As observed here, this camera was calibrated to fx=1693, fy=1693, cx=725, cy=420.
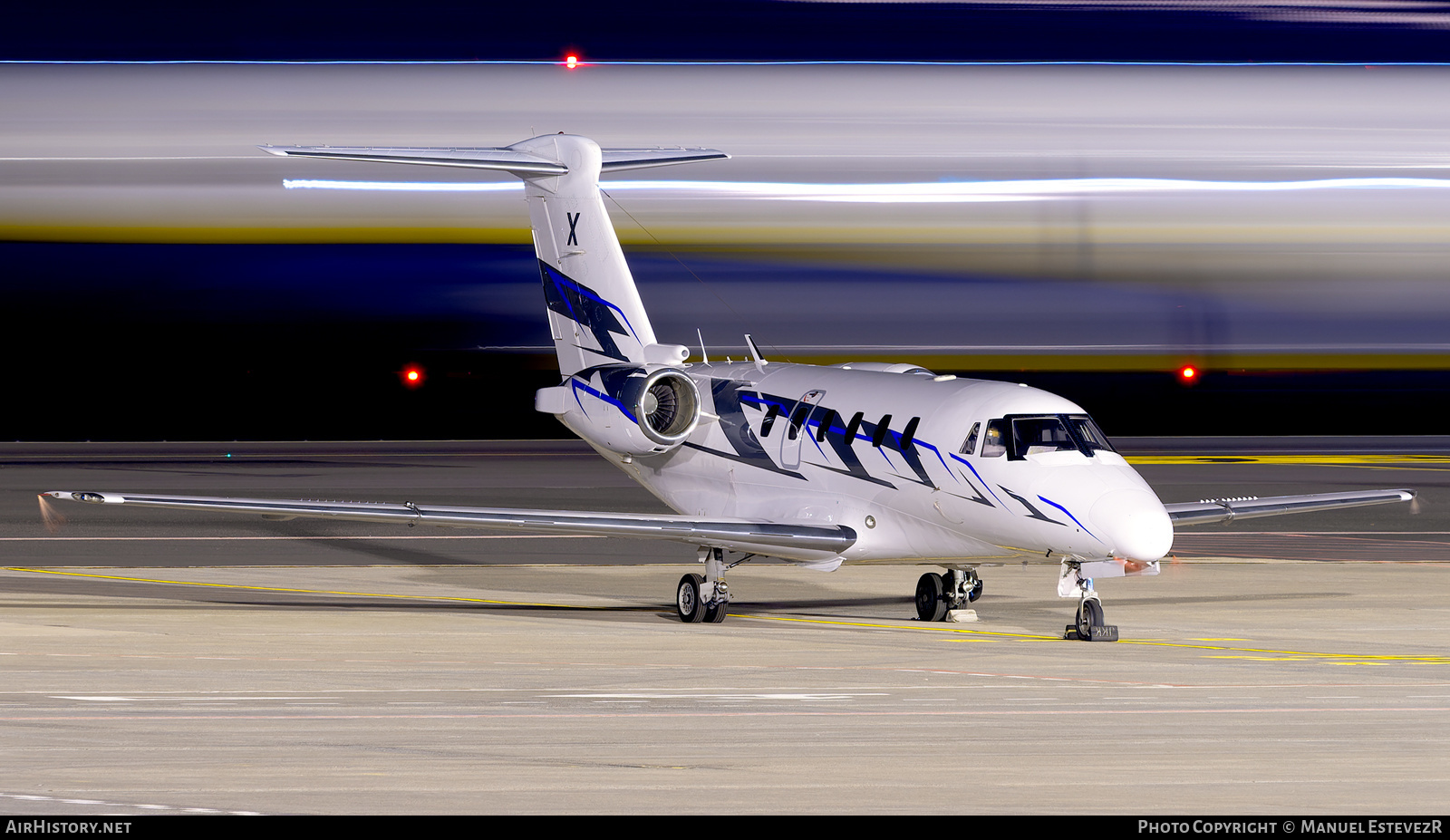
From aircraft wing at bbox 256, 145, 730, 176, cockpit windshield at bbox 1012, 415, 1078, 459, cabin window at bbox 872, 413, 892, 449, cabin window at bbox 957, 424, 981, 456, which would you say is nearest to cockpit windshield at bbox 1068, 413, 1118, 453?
cockpit windshield at bbox 1012, 415, 1078, 459

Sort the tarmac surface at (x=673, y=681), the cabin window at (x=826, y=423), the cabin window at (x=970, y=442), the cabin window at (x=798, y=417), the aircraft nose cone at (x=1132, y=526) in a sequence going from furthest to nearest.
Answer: the cabin window at (x=798, y=417)
the cabin window at (x=826, y=423)
the cabin window at (x=970, y=442)
the aircraft nose cone at (x=1132, y=526)
the tarmac surface at (x=673, y=681)

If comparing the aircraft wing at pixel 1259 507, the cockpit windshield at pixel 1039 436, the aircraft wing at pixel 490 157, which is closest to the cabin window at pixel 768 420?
the cockpit windshield at pixel 1039 436

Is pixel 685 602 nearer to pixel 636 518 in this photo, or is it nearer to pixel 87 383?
pixel 636 518

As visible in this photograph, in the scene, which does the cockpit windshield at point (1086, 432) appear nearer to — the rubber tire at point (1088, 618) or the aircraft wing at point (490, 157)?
the rubber tire at point (1088, 618)

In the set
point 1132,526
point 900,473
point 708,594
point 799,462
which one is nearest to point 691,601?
point 708,594

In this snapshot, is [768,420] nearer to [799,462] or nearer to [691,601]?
[799,462]

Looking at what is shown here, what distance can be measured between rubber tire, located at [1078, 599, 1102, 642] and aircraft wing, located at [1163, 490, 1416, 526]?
213 cm

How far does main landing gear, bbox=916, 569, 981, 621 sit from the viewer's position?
67.3 ft

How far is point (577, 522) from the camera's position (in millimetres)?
19328

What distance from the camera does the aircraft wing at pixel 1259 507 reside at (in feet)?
66.1

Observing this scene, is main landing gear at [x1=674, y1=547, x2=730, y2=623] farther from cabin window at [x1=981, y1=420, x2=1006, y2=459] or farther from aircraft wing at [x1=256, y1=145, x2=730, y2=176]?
aircraft wing at [x1=256, y1=145, x2=730, y2=176]

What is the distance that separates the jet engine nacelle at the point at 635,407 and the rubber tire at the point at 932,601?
4045 millimetres
